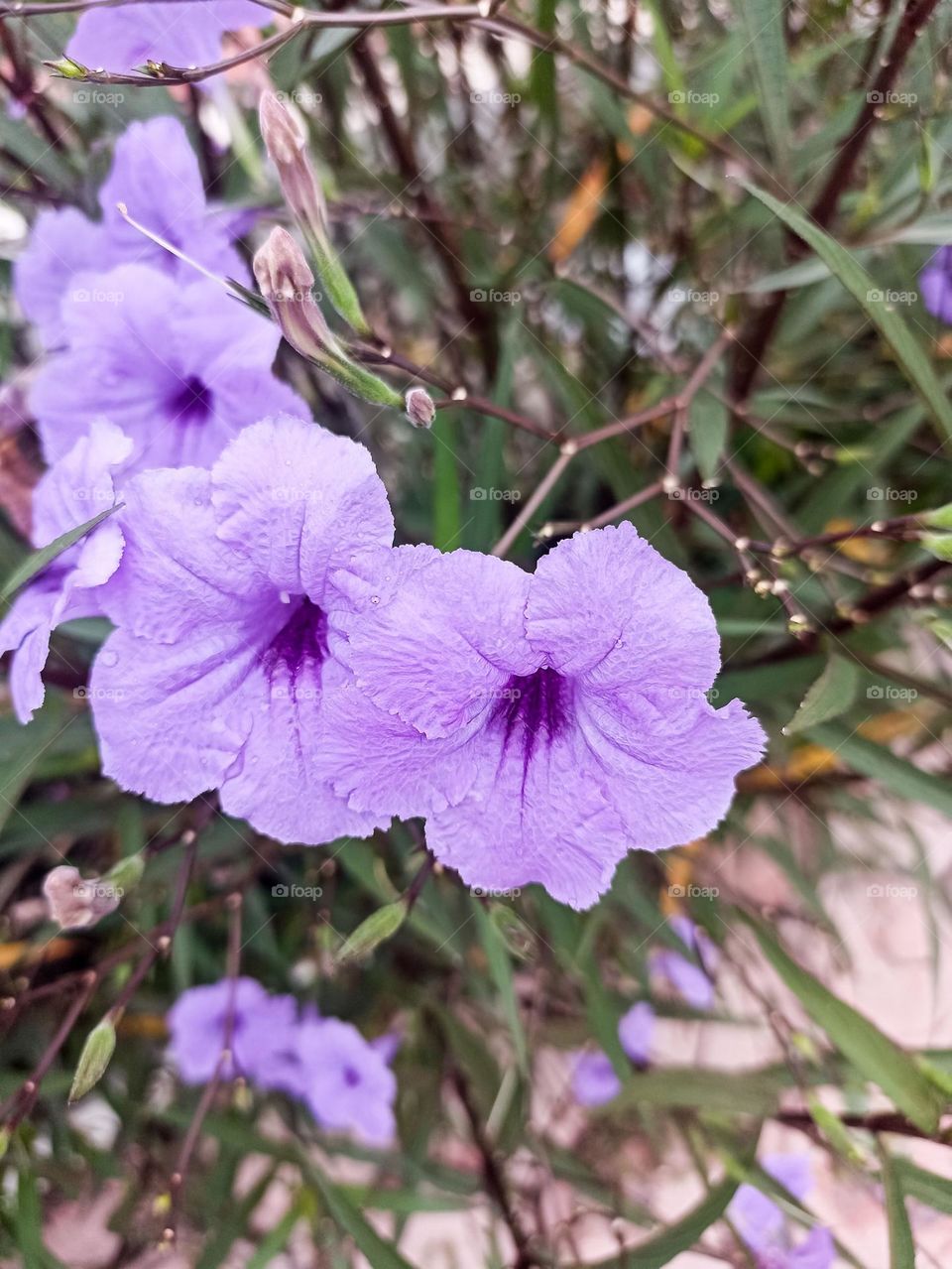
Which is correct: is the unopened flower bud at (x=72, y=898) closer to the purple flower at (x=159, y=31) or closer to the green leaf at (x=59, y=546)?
the green leaf at (x=59, y=546)

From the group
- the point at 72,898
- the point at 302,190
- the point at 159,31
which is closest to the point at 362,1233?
the point at 72,898

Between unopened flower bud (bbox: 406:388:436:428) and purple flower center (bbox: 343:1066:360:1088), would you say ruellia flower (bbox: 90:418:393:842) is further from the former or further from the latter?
purple flower center (bbox: 343:1066:360:1088)

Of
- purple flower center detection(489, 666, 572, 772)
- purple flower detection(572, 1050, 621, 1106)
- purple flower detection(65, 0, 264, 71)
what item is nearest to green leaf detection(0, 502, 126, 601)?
purple flower center detection(489, 666, 572, 772)

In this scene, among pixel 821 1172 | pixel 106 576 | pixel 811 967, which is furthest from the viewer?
pixel 811 967

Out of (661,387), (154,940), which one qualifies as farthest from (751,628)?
(154,940)

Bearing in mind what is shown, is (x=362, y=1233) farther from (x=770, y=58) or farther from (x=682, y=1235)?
(x=770, y=58)

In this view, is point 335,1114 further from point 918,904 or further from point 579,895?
point 918,904

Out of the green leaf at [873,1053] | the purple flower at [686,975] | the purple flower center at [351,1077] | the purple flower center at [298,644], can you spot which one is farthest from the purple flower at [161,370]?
the purple flower at [686,975]
